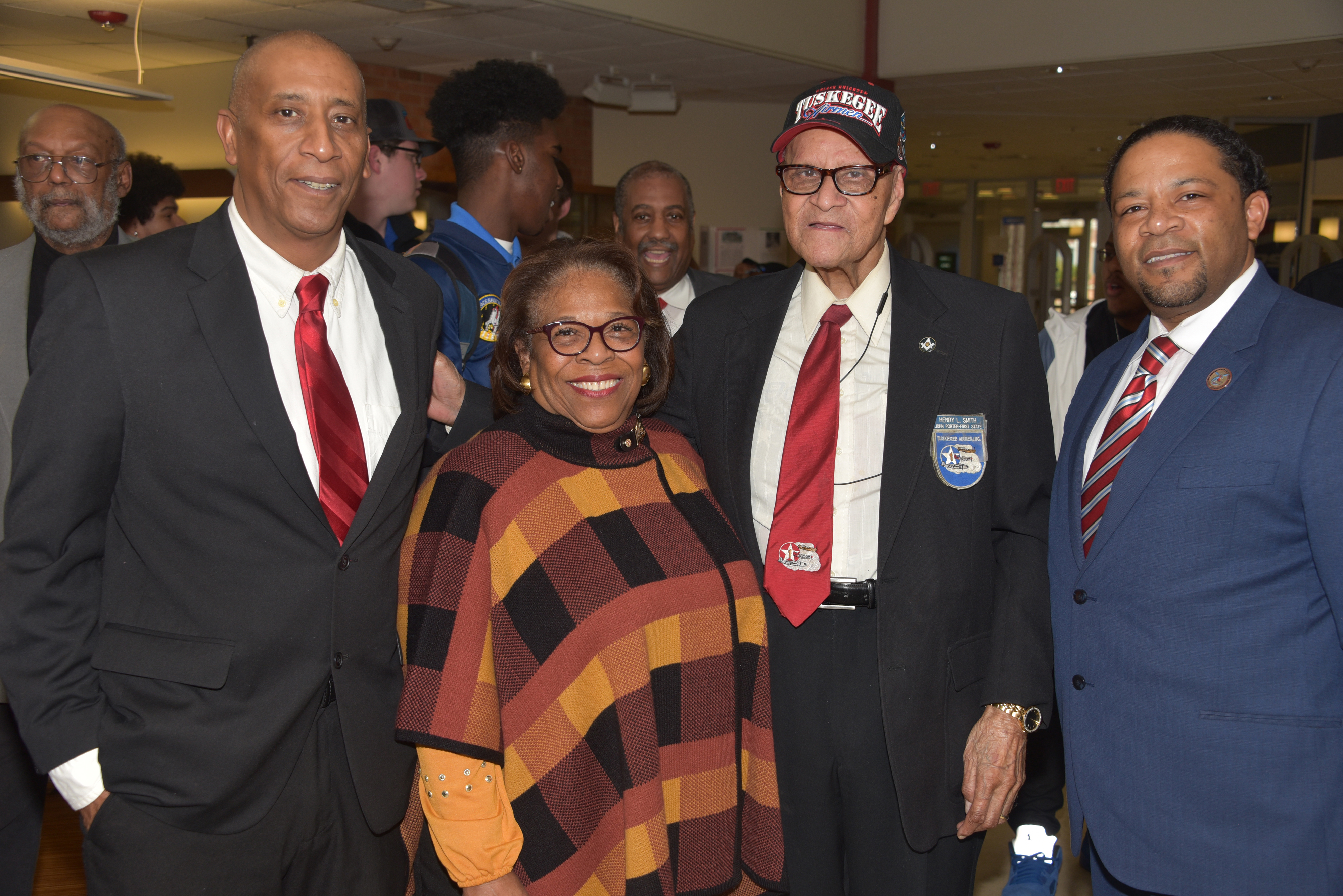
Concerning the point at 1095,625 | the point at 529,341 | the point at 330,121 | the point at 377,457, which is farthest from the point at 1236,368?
the point at 330,121

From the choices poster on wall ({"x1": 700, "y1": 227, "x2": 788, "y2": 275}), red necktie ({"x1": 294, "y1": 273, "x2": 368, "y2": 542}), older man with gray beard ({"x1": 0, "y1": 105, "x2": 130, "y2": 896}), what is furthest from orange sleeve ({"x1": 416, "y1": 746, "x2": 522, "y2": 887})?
poster on wall ({"x1": 700, "y1": 227, "x2": 788, "y2": 275})

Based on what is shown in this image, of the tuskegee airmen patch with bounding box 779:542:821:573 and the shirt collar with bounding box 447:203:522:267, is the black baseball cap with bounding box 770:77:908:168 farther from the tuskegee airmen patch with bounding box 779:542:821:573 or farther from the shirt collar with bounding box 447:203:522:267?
the shirt collar with bounding box 447:203:522:267

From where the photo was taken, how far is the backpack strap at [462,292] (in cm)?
261

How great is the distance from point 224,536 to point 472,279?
1.21 m

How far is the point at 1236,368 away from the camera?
1.86 meters

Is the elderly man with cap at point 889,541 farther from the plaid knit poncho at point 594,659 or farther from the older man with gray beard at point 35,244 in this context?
the older man with gray beard at point 35,244

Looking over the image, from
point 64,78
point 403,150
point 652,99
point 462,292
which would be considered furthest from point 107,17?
point 462,292

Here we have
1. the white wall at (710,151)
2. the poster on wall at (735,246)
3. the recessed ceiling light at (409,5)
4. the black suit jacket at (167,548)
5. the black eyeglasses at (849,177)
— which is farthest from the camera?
the poster on wall at (735,246)

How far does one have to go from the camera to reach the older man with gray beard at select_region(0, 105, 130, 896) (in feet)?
8.84

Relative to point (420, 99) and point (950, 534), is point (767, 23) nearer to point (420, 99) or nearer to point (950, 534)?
point (420, 99)

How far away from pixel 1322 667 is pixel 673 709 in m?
1.20

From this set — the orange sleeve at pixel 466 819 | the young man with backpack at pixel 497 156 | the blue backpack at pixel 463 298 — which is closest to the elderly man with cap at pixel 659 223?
the young man with backpack at pixel 497 156

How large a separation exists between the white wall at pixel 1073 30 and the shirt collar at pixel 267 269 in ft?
28.9

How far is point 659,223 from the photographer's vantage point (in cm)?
420
